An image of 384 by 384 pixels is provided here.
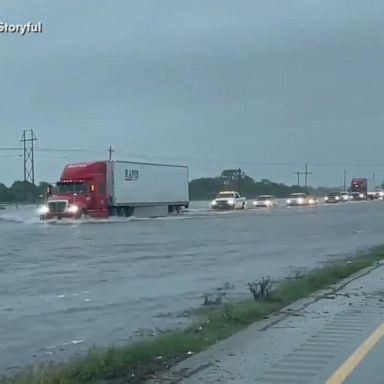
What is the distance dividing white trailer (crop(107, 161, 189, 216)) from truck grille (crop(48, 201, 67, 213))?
11.1ft

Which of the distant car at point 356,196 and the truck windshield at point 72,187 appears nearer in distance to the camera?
the truck windshield at point 72,187

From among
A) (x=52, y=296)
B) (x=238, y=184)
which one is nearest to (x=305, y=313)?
(x=52, y=296)

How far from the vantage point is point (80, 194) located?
55.2 m

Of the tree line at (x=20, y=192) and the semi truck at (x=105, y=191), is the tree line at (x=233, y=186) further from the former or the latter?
the semi truck at (x=105, y=191)

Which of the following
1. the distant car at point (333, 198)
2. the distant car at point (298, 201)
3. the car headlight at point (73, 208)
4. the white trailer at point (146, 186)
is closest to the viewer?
the car headlight at point (73, 208)

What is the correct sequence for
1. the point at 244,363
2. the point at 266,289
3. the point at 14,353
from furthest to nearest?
the point at 266,289 < the point at 14,353 < the point at 244,363

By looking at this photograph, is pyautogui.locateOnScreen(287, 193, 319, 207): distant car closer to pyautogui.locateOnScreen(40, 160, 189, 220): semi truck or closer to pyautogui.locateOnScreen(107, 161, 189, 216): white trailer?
pyautogui.locateOnScreen(107, 161, 189, 216): white trailer

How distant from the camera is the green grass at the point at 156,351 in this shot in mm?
8203

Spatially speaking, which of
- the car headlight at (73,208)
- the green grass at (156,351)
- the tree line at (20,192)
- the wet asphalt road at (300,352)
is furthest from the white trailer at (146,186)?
the tree line at (20,192)

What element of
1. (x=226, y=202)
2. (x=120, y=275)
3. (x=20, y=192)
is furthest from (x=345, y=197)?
(x=120, y=275)

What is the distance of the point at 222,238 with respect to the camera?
115ft

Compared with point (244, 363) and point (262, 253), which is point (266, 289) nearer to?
point (244, 363)

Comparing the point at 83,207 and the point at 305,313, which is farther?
the point at 83,207

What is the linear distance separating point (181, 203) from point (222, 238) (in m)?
33.8
